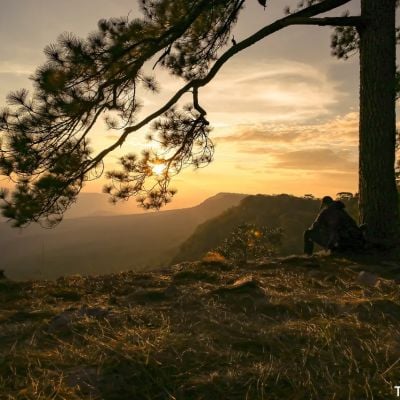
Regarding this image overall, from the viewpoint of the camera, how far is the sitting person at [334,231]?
6.25 m

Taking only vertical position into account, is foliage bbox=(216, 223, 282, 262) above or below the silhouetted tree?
below

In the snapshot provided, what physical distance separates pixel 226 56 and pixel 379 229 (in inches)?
148

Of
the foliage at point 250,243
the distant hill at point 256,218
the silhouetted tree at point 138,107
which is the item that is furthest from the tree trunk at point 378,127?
the distant hill at point 256,218

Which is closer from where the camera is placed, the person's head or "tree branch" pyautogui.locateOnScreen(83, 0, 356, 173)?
"tree branch" pyautogui.locateOnScreen(83, 0, 356, 173)

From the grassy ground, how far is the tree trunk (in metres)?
2.68

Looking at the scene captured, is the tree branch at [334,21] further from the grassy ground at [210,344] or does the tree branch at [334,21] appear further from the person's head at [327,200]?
the grassy ground at [210,344]

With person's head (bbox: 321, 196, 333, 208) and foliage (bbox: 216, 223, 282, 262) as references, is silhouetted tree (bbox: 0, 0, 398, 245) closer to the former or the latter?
person's head (bbox: 321, 196, 333, 208)

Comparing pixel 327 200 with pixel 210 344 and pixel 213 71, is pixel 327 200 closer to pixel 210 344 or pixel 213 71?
pixel 213 71

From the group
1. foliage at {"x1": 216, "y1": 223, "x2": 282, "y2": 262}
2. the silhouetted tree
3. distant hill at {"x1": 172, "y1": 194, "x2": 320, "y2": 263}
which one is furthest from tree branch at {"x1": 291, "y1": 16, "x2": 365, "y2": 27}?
distant hill at {"x1": 172, "y1": 194, "x2": 320, "y2": 263}

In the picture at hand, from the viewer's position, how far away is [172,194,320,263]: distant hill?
72056 millimetres

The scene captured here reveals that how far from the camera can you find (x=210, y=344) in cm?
232

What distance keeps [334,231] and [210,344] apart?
4.61 meters

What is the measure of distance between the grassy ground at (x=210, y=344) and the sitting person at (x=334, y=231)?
7.11 ft

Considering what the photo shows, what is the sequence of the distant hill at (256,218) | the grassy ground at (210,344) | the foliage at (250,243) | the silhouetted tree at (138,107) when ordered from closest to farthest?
1. the grassy ground at (210,344)
2. the silhouetted tree at (138,107)
3. the foliage at (250,243)
4. the distant hill at (256,218)
